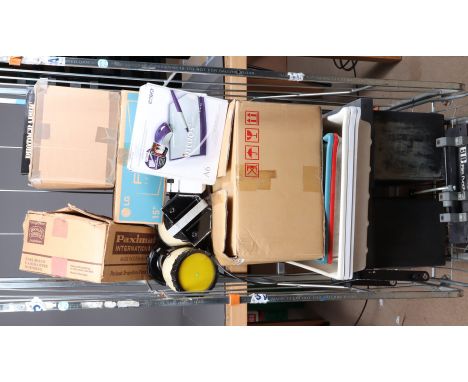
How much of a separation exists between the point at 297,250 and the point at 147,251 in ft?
1.69

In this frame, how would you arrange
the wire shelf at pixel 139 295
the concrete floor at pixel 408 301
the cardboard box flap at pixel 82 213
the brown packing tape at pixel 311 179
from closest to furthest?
the wire shelf at pixel 139 295 → the brown packing tape at pixel 311 179 → the cardboard box flap at pixel 82 213 → the concrete floor at pixel 408 301

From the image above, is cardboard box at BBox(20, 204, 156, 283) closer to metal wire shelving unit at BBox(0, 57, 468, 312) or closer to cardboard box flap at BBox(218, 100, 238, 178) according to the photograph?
metal wire shelving unit at BBox(0, 57, 468, 312)

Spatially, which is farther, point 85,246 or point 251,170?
point 85,246

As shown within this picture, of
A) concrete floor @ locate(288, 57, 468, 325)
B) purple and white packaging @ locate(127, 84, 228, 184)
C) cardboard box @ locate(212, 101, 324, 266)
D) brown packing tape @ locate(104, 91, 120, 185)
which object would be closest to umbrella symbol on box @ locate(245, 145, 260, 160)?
cardboard box @ locate(212, 101, 324, 266)

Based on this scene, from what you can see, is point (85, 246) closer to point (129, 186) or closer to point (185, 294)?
point (129, 186)

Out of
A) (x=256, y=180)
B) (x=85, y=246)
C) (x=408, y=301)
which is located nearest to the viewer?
(x=256, y=180)

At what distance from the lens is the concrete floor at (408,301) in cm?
203

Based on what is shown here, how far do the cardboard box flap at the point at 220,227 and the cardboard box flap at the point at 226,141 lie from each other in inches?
2.8

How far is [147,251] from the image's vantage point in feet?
5.01

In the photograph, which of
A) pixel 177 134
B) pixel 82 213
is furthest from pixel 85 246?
pixel 177 134

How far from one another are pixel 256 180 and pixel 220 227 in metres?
0.18

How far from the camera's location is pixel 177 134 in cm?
135

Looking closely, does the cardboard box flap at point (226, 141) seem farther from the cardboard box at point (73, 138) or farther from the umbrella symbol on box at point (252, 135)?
the cardboard box at point (73, 138)

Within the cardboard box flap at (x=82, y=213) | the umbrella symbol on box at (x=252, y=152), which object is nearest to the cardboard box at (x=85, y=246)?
the cardboard box flap at (x=82, y=213)
